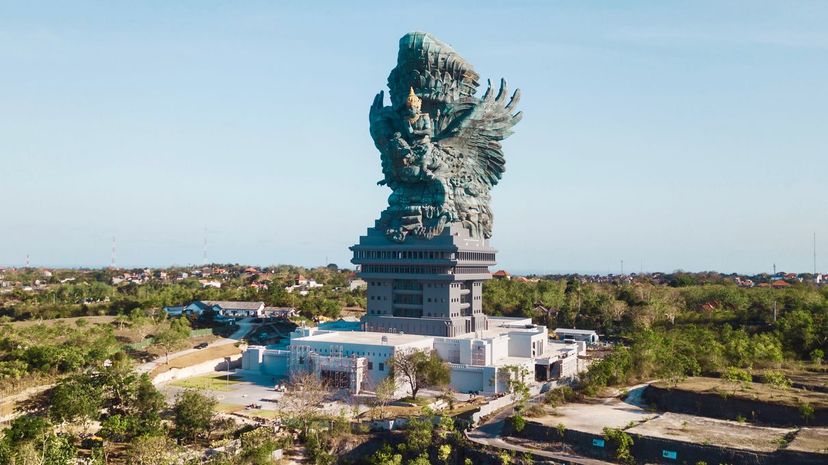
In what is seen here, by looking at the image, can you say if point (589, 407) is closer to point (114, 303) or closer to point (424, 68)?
point (424, 68)

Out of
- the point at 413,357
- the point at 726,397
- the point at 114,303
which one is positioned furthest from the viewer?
the point at 114,303

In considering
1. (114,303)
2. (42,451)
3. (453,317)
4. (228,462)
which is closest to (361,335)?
(453,317)

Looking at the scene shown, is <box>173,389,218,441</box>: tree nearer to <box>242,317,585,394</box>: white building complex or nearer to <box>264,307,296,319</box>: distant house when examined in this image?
<box>242,317,585,394</box>: white building complex

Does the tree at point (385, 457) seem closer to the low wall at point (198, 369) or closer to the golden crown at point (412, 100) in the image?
the low wall at point (198, 369)

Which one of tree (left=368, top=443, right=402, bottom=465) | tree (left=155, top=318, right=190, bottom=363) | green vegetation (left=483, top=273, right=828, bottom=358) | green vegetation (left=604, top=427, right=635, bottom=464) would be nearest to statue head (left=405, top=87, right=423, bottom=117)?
tree (left=155, top=318, right=190, bottom=363)

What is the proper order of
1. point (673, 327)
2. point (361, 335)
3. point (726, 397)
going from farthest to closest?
1. point (673, 327)
2. point (361, 335)
3. point (726, 397)

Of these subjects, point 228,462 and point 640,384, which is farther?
point 640,384

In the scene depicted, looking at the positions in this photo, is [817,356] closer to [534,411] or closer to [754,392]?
[754,392]
